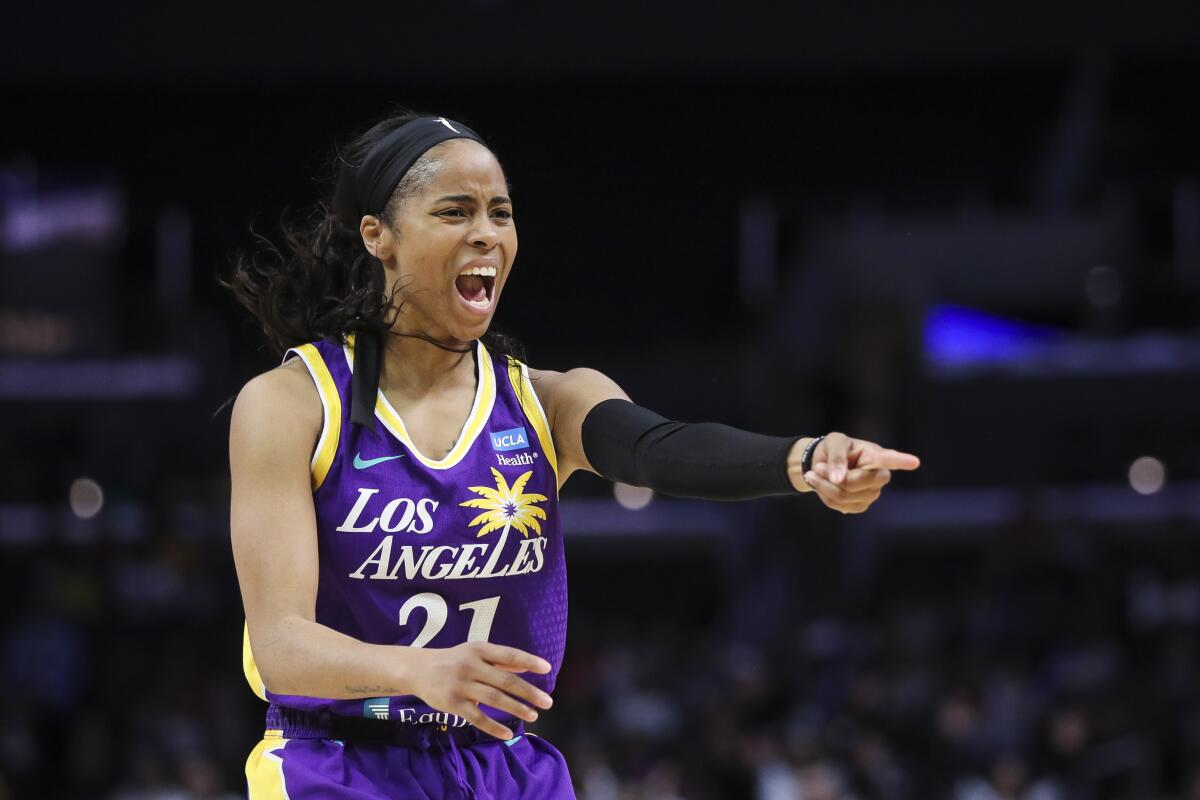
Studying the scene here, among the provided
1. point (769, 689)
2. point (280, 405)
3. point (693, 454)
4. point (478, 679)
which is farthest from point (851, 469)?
point (769, 689)

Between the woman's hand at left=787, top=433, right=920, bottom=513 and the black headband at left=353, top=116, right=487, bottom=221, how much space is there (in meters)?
1.05

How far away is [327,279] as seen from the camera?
3418mm

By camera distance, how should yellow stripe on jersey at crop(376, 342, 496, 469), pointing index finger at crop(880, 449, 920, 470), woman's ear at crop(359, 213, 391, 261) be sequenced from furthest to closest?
1. woman's ear at crop(359, 213, 391, 261)
2. yellow stripe on jersey at crop(376, 342, 496, 469)
3. pointing index finger at crop(880, 449, 920, 470)

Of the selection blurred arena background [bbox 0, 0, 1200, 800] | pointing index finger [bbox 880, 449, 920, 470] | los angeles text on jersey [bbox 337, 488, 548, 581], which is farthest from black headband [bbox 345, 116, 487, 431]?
blurred arena background [bbox 0, 0, 1200, 800]

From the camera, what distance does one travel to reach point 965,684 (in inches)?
450

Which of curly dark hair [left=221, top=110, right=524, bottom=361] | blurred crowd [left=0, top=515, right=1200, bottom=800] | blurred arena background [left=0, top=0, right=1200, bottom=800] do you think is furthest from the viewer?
blurred arena background [left=0, top=0, right=1200, bottom=800]

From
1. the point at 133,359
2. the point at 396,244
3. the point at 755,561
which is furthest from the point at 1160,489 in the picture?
the point at 396,244

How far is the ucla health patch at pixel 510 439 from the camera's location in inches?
126

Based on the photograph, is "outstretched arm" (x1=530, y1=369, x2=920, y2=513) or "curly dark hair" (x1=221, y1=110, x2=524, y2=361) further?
"curly dark hair" (x1=221, y1=110, x2=524, y2=361)

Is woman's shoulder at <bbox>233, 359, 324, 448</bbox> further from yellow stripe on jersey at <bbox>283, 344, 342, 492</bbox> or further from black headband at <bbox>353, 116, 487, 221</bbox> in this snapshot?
black headband at <bbox>353, 116, 487, 221</bbox>

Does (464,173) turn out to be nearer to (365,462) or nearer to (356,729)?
(365,462)

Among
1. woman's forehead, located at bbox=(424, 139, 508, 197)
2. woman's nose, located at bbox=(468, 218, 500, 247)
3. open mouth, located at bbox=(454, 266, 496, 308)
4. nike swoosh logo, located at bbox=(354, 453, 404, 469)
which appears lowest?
nike swoosh logo, located at bbox=(354, 453, 404, 469)

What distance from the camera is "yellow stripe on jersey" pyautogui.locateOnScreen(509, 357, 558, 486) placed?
3.29 metres

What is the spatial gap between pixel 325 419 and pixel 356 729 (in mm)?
617
